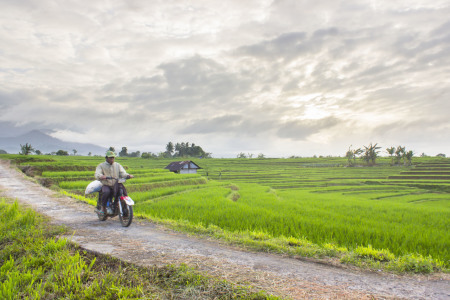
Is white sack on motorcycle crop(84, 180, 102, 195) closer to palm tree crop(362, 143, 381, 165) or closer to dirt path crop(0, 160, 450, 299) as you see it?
dirt path crop(0, 160, 450, 299)

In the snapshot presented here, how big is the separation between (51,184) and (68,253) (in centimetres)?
1384

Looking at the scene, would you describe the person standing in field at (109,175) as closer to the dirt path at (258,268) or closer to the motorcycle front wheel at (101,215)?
the motorcycle front wheel at (101,215)

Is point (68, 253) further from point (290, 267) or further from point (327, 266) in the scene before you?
point (327, 266)

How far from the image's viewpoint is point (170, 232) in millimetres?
5473

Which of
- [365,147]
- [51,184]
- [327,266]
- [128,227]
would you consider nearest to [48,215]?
[128,227]

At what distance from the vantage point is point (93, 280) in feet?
10.1

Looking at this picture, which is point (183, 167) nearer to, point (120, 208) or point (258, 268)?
point (120, 208)

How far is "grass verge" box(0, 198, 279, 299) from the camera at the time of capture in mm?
2734

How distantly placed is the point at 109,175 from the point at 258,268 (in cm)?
439

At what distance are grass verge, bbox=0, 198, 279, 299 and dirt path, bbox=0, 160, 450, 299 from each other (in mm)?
217

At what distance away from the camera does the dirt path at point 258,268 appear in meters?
2.85

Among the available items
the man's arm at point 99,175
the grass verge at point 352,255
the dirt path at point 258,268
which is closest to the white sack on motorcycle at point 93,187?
the man's arm at point 99,175

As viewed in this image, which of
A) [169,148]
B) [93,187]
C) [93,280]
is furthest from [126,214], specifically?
[169,148]

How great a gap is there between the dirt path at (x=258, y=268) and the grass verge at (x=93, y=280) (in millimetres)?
217
